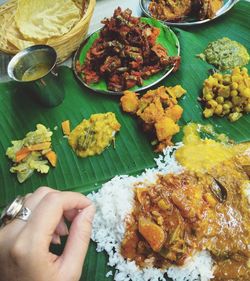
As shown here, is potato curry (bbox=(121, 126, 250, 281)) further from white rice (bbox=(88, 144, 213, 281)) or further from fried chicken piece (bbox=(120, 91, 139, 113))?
fried chicken piece (bbox=(120, 91, 139, 113))

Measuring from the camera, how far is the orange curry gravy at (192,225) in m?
2.93

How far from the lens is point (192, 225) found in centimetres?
295

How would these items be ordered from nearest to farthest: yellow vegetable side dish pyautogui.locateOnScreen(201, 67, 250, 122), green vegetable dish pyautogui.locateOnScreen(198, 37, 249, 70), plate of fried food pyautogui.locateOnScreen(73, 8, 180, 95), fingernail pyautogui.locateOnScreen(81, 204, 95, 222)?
fingernail pyautogui.locateOnScreen(81, 204, 95, 222) → yellow vegetable side dish pyautogui.locateOnScreen(201, 67, 250, 122) → plate of fried food pyautogui.locateOnScreen(73, 8, 180, 95) → green vegetable dish pyautogui.locateOnScreen(198, 37, 249, 70)

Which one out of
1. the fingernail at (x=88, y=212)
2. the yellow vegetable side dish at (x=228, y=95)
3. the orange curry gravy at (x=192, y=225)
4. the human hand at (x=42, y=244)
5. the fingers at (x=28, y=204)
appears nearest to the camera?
the human hand at (x=42, y=244)

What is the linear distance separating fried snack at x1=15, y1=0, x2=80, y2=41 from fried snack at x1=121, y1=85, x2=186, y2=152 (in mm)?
1401

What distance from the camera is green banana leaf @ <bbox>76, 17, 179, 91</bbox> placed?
4.09 metres

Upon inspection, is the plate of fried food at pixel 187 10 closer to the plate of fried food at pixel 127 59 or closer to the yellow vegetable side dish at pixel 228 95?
the plate of fried food at pixel 127 59

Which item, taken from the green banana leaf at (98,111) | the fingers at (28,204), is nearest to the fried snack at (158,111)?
the green banana leaf at (98,111)

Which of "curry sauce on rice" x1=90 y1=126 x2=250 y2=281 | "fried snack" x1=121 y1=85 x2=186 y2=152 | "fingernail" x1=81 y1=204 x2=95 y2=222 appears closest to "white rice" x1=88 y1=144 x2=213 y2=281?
"curry sauce on rice" x1=90 y1=126 x2=250 y2=281

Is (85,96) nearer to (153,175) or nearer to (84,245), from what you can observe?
(153,175)

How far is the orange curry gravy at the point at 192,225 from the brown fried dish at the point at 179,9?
2.50 meters

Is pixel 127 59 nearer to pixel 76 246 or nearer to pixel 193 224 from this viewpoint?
pixel 193 224

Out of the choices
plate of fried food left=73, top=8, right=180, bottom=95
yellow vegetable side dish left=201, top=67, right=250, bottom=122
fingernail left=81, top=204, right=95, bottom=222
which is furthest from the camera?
plate of fried food left=73, top=8, right=180, bottom=95

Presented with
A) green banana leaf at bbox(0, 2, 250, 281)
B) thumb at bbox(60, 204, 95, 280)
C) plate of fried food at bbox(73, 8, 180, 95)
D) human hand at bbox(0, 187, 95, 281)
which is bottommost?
green banana leaf at bbox(0, 2, 250, 281)
